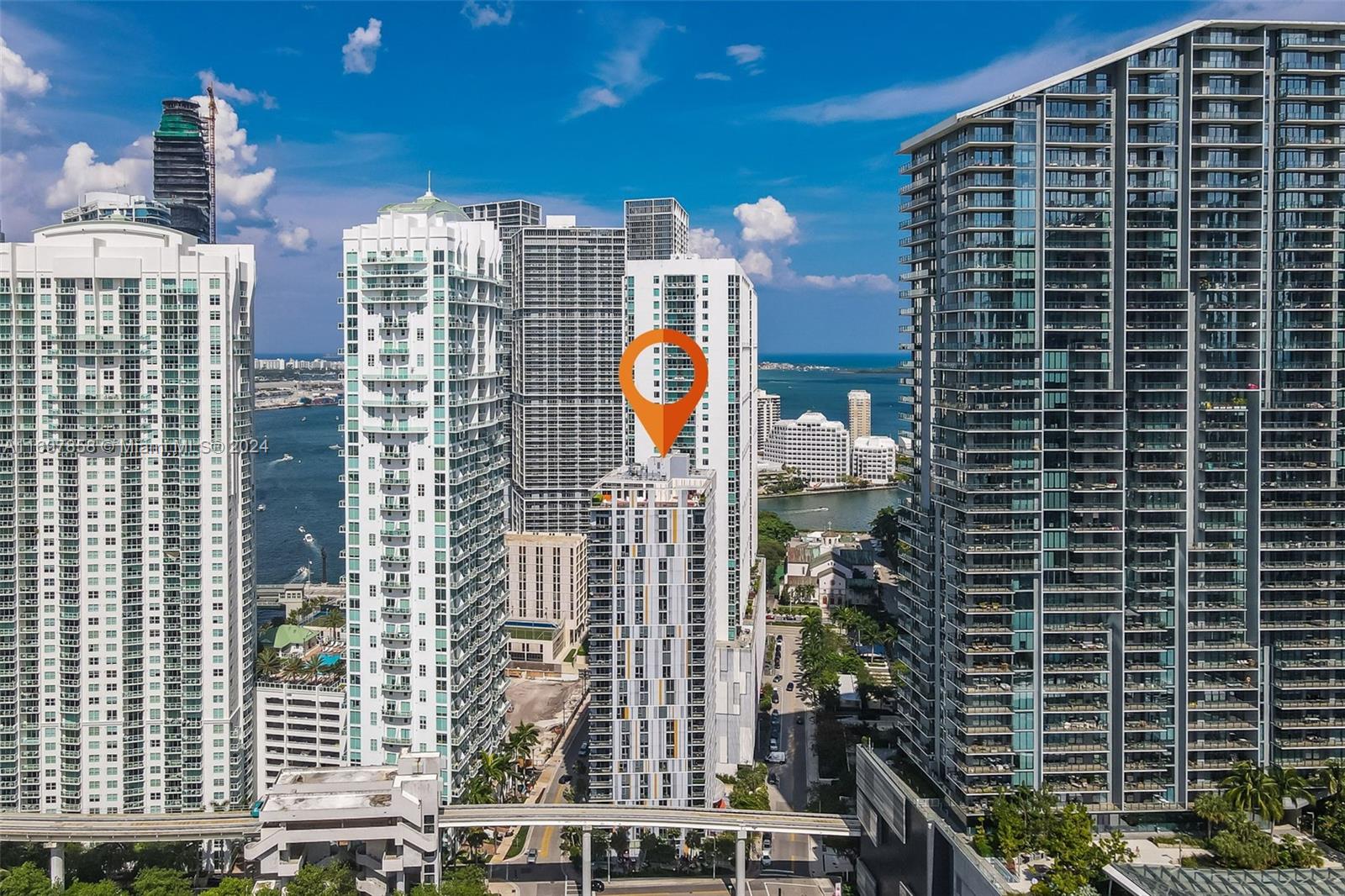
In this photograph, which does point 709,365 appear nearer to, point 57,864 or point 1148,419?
point 1148,419

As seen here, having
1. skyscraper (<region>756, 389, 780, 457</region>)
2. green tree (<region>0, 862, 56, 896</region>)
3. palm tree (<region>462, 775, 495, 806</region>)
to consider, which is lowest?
green tree (<region>0, 862, 56, 896</region>)

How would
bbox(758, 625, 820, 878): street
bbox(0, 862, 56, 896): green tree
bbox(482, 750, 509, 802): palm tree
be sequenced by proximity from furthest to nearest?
bbox(758, 625, 820, 878): street, bbox(482, 750, 509, 802): palm tree, bbox(0, 862, 56, 896): green tree

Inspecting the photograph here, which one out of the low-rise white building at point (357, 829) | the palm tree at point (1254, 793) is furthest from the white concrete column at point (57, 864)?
the palm tree at point (1254, 793)

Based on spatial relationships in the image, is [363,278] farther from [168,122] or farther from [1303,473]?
[168,122]

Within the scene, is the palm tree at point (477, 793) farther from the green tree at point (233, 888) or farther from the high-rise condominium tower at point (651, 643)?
the green tree at point (233, 888)

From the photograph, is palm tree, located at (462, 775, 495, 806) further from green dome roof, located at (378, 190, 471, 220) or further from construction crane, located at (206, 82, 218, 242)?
construction crane, located at (206, 82, 218, 242)

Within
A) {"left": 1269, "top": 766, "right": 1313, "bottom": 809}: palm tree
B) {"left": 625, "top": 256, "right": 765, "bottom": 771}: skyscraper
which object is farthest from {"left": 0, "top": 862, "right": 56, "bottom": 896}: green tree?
{"left": 1269, "top": 766, "right": 1313, "bottom": 809}: palm tree

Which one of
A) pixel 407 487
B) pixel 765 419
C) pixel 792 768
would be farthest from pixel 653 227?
pixel 407 487
